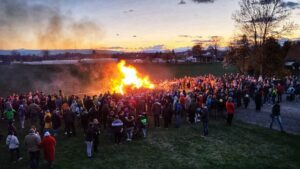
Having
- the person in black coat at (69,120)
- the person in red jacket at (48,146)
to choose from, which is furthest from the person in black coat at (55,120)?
the person in red jacket at (48,146)

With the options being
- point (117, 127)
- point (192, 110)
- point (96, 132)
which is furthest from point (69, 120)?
point (192, 110)

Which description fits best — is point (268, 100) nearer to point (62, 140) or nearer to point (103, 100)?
point (103, 100)

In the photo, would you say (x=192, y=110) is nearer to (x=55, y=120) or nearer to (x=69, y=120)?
(x=69, y=120)

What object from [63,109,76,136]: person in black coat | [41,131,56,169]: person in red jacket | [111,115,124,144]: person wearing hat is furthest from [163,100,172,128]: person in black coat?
[41,131,56,169]: person in red jacket

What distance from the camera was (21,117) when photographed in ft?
71.0

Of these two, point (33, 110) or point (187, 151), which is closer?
point (187, 151)

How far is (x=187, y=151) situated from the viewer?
1756 cm

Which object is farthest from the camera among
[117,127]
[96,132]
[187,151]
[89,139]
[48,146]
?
[117,127]

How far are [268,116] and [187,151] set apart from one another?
10.1 m

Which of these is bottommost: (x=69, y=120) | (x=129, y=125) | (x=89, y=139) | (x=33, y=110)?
(x=89, y=139)

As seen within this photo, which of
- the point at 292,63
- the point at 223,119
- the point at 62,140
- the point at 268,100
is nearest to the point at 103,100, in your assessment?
the point at 62,140

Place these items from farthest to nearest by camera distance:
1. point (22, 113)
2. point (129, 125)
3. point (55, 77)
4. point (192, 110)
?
point (55, 77)
point (192, 110)
point (22, 113)
point (129, 125)

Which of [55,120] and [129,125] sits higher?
[55,120]

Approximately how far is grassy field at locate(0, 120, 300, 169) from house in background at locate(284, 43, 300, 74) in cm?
4841
